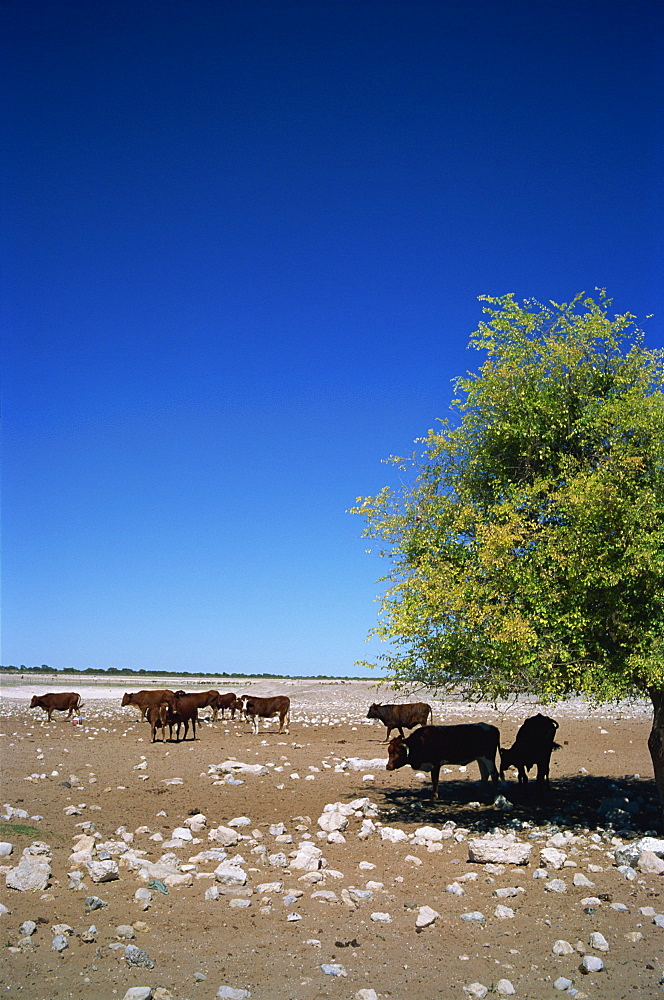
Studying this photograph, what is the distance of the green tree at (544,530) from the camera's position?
11492mm

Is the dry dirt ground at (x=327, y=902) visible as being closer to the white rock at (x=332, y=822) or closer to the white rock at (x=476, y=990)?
the white rock at (x=476, y=990)

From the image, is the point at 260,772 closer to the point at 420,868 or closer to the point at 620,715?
the point at 420,868

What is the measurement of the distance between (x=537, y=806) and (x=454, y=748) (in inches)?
75.6

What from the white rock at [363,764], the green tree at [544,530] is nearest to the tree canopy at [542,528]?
the green tree at [544,530]

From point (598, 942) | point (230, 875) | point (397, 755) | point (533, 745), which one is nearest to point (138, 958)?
point (230, 875)

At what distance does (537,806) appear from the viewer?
14891 mm

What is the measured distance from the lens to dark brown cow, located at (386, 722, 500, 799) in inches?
614

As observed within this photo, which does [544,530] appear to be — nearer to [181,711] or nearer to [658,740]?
[658,740]

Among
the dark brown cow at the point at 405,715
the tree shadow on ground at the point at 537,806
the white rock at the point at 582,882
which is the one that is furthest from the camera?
the dark brown cow at the point at 405,715

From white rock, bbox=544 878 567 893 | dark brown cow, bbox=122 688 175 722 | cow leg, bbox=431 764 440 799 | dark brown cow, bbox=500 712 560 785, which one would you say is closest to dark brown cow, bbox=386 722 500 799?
cow leg, bbox=431 764 440 799

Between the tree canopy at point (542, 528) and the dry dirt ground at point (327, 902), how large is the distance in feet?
9.43

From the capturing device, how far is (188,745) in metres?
24.2

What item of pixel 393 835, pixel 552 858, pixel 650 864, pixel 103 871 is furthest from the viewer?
pixel 393 835

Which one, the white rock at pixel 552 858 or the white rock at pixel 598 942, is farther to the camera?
the white rock at pixel 552 858
